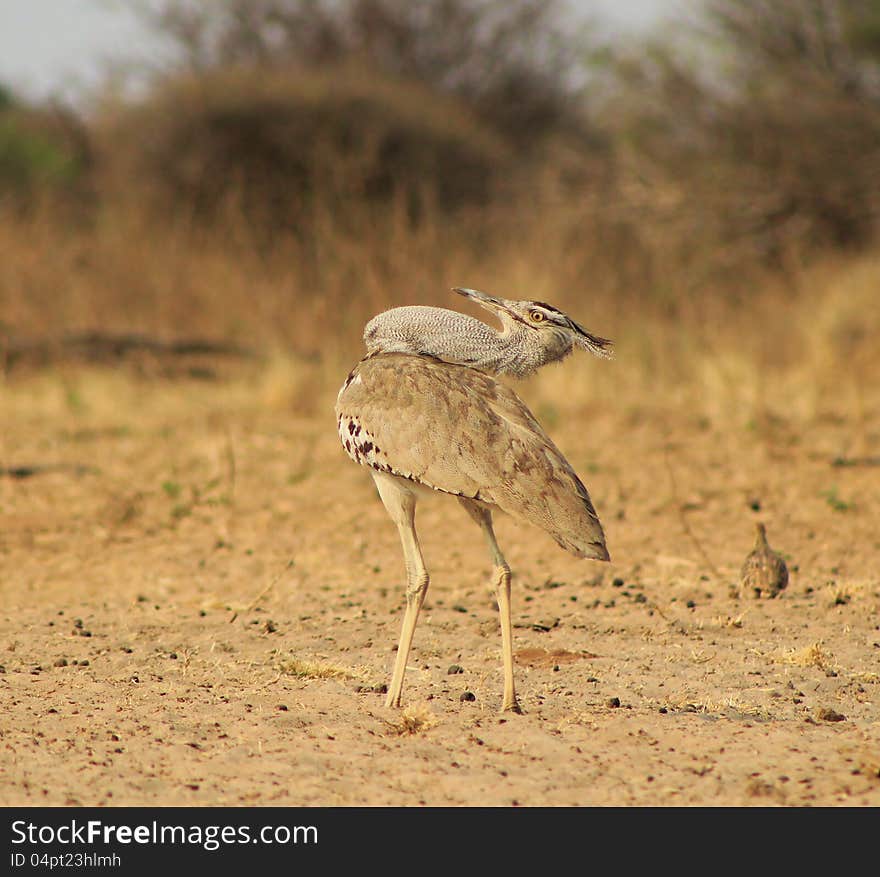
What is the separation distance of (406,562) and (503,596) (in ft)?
1.11

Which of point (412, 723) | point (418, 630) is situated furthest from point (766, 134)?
point (412, 723)

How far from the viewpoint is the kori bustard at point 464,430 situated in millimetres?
4352

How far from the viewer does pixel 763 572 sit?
233 inches

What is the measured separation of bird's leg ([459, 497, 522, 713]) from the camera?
436cm

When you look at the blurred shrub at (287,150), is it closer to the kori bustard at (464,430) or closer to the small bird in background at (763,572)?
the small bird in background at (763,572)

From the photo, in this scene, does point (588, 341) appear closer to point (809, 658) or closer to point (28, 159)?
point (809, 658)

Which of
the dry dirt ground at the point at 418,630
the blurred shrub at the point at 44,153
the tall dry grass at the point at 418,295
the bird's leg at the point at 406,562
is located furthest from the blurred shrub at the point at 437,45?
the bird's leg at the point at 406,562

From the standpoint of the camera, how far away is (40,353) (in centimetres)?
1201

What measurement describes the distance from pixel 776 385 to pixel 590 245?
11.1 ft

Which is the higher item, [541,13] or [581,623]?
[541,13]

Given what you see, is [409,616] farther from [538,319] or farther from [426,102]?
[426,102]

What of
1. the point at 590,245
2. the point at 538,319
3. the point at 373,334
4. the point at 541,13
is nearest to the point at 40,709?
the point at 373,334
